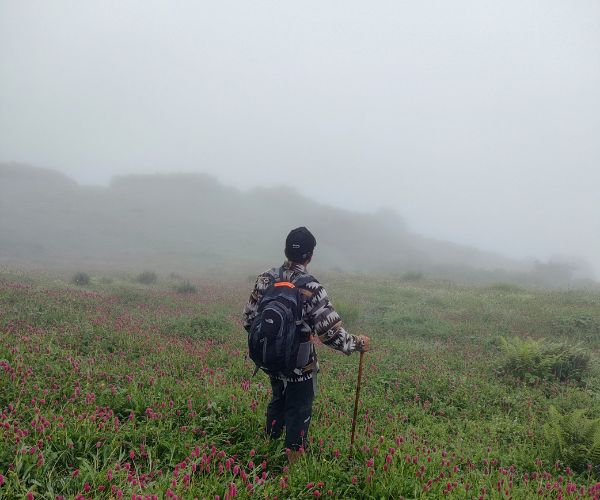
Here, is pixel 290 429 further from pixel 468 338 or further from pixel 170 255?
pixel 170 255

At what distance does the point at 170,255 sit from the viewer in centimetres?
4988

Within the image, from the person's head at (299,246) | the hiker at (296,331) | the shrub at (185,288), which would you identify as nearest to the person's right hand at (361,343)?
the hiker at (296,331)

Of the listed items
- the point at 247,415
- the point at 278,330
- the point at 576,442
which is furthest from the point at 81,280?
the point at 576,442

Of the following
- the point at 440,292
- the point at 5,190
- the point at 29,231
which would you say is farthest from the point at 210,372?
the point at 5,190

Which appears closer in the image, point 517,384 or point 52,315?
point 517,384

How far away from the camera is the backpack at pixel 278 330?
357 cm

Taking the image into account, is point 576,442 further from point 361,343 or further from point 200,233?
point 200,233

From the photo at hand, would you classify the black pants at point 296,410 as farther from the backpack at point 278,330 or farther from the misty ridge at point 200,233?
the misty ridge at point 200,233

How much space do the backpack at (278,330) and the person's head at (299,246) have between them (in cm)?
29

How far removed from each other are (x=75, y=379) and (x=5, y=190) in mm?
82735

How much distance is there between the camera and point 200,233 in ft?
230

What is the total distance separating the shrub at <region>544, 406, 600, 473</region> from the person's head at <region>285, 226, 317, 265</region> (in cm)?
374

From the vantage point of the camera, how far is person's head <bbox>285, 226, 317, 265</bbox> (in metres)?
3.91

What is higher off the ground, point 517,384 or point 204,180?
point 204,180
